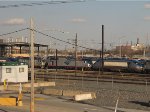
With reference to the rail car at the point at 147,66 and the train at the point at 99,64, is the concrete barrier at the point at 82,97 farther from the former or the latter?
the rail car at the point at 147,66

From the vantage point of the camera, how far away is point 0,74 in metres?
43.0

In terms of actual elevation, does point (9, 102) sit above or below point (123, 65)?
below

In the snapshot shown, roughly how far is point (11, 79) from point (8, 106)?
21473 millimetres

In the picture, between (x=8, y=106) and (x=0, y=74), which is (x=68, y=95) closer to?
(x=8, y=106)

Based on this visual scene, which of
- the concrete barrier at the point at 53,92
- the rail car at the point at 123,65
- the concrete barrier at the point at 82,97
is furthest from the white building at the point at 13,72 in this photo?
the rail car at the point at 123,65

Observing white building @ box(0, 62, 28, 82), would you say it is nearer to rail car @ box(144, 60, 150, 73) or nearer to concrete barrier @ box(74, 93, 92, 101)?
concrete barrier @ box(74, 93, 92, 101)

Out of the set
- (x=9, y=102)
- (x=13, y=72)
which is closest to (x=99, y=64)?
(x=13, y=72)

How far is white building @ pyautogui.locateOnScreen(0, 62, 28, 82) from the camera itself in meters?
42.9

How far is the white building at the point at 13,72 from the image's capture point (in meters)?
42.9

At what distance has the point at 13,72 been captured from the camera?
43.6 meters

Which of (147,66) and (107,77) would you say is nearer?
(107,77)

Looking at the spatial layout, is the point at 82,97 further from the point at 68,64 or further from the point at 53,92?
the point at 68,64

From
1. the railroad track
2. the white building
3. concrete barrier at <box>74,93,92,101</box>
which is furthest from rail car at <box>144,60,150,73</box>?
concrete barrier at <box>74,93,92,101</box>

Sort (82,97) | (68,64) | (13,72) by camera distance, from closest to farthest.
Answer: (82,97)
(13,72)
(68,64)
